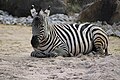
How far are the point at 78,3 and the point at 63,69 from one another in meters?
17.7

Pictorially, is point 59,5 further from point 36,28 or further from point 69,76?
point 69,76

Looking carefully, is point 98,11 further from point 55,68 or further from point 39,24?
point 55,68

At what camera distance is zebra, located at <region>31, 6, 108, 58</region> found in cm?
1098

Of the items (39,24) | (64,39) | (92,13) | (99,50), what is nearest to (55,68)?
(39,24)

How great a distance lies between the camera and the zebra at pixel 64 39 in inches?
432

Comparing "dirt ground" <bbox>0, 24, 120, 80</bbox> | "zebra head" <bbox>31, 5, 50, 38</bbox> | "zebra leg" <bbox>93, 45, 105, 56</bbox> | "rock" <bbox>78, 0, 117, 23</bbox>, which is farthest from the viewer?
"rock" <bbox>78, 0, 117, 23</bbox>

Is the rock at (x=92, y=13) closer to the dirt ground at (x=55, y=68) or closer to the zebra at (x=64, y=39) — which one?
the zebra at (x=64, y=39)

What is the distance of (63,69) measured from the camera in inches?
348

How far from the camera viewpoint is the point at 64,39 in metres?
11.6

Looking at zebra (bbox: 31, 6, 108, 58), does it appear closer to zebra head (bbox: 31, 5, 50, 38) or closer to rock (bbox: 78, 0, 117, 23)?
zebra head (bbox: 31, 5, 50, 38)

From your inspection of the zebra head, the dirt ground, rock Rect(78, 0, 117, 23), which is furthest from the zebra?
rock Rect(78, 0, 117, 23)

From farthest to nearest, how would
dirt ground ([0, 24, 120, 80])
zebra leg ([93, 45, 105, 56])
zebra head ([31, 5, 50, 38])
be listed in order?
zebra leg ([93, 45, 105, 56]), zebra head ([31, 5, 50, 38]), dirt ground ([0, 24, 120, 80])

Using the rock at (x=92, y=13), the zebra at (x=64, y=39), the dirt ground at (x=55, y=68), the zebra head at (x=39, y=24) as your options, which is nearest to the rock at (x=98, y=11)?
the rock at (x=92, y=13)

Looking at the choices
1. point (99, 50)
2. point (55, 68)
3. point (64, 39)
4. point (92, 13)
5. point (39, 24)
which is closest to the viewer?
point (55, 68)
